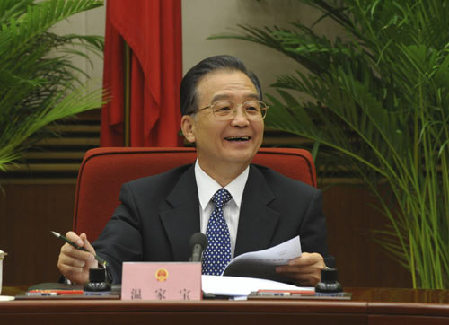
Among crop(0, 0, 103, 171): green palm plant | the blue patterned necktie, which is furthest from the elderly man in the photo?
crop(0, 0, 103, 171): green palm plant

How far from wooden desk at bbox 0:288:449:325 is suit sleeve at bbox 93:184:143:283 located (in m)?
0.64

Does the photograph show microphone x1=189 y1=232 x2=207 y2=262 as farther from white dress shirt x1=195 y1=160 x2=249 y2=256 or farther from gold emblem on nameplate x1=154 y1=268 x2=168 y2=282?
white dress shirt x1=195 y1=160 x2=249 y2=256

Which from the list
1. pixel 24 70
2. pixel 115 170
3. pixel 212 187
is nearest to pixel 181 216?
pixel 212 187

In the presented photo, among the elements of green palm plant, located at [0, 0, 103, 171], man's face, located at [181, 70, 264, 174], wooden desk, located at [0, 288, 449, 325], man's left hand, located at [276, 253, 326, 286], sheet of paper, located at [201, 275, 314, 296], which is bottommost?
wooden desk, located at [0, 288, 449, 325]

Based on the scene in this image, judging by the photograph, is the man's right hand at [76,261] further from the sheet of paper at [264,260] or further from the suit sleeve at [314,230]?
the suit sleeve at [314,230]

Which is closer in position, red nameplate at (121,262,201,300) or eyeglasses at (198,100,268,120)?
red nameplate at (121,262,201,300)

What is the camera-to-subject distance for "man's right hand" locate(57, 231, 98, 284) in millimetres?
1487

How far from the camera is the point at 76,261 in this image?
1.50 meters

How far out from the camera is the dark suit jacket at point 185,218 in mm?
1845

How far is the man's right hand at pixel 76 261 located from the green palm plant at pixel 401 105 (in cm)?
136

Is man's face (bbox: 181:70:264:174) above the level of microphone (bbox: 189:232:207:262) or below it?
above

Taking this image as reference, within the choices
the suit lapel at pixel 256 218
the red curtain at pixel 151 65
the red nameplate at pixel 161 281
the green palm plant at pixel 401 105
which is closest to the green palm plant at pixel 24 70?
the red curtain at pixel 151 65
